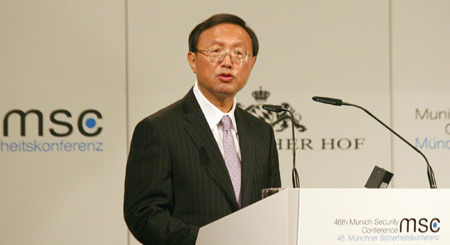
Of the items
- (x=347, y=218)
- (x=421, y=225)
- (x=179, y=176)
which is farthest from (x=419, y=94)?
(x=347, y=218)

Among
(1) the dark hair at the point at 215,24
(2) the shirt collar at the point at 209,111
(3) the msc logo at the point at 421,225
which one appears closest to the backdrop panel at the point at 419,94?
(1) the dark hair at the point at 215,24

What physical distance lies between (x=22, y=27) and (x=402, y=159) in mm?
2594

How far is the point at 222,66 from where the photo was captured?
2500 millimetres

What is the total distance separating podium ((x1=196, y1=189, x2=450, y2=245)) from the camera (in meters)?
1.51

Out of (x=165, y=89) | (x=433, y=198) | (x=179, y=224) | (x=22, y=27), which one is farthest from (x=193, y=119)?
(x=22, y=27)

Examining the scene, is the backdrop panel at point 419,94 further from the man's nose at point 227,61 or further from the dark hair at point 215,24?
the man's nose at point 227,61

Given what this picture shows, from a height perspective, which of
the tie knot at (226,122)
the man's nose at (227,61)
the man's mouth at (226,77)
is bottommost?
the tie knot at (226,122)

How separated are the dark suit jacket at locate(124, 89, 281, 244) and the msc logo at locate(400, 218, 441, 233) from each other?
0.84m

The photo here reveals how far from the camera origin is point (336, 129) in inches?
171

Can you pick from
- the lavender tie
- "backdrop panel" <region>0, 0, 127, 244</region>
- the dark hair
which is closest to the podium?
the lavender tie

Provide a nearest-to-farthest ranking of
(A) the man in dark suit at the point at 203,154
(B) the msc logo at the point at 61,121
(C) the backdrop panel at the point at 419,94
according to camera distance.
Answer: (A) the man in dark suit at the point at 203,154 < (B) the msc logo at the point at 61,121 < (C) the backdrop panel at the point at 419,94

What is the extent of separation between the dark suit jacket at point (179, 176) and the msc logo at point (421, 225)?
84 cm

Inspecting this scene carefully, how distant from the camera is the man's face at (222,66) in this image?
2.50m

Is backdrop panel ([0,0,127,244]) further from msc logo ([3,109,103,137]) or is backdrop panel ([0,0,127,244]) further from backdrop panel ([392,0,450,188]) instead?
backdrop panel ([392,0,450,188])
